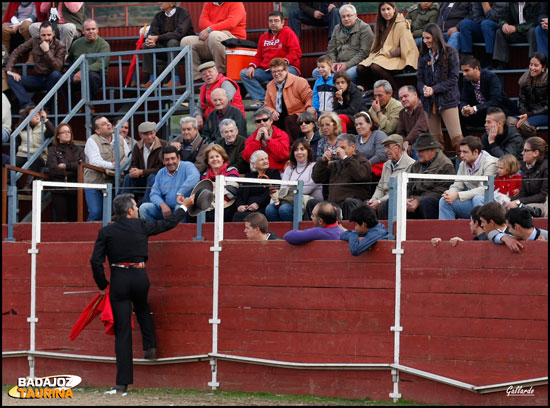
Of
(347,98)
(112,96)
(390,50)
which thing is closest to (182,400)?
(347,98)

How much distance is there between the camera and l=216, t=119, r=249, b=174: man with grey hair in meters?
12.8

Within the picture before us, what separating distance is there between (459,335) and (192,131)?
495 cm

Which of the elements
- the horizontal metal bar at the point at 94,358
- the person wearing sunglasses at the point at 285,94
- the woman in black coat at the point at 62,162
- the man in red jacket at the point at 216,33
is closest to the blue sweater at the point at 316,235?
the horizontal metal bar at the point at 94,358

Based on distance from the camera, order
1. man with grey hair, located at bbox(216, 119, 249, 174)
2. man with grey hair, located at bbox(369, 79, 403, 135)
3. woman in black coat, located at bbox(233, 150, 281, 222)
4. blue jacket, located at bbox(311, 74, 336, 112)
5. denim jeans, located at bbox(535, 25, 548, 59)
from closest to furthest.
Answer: woman in black coat, located at bbox(233, 150, 281, 222) → man with grey hair, located at bbox(216, 119, 249, 174) → man with grey hair, located at bbox(369, 79, 403, 135) → blue jacket, located at bbox(311, 74, 336, 112) → denim jeans, located at bbox(535, 25, 548, 59)

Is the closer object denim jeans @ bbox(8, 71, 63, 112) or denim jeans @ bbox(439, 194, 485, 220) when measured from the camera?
denim jeans @ bbox(439, 194, 485, 220)

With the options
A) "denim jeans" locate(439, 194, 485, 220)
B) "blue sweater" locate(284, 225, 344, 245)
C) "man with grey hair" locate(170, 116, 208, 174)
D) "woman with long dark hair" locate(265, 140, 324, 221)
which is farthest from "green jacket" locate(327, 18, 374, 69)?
"blue sweater" locate(284, 225, 344, 245)

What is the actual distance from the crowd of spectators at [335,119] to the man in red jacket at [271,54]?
0.6 inches

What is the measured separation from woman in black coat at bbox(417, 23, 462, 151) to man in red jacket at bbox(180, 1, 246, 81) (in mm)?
3325

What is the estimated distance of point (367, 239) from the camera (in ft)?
32.1

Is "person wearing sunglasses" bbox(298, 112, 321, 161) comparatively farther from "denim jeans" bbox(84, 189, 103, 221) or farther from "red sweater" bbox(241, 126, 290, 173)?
"denim jeans" bbox(84, 189, 103, 221)

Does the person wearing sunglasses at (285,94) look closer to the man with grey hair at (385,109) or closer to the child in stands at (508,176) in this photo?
the man with grey hair at (385,109)

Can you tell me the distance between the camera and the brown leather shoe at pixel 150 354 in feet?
36.3

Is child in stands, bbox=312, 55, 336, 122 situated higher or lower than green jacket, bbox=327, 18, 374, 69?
lower

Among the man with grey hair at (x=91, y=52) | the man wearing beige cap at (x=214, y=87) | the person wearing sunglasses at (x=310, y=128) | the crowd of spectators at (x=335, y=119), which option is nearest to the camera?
the crowd of spectators at (x=335, y=119)
